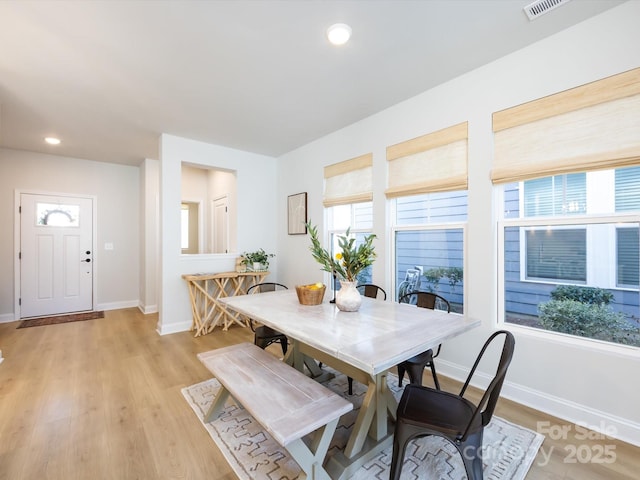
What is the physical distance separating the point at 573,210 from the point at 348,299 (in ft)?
5.61

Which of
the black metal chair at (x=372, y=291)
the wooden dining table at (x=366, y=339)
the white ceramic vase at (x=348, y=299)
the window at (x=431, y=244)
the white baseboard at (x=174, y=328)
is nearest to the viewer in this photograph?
the wooden dining table at (x=366, y=339)

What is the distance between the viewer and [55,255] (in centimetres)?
481

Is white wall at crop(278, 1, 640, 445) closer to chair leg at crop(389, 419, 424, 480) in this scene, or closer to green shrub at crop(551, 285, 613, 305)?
green shrub at crop(551, 285, 613, 305)

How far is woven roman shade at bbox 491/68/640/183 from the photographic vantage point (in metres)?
1.81

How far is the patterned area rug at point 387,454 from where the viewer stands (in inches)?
61.4

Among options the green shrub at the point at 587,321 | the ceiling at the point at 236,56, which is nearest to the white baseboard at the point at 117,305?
the ceiling at the point at 236,56

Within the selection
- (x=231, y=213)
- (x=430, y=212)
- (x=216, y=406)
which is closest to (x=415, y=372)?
(x=216, y=406)

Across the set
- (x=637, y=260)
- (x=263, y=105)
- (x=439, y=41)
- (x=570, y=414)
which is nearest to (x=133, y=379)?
(x=263, y=105)

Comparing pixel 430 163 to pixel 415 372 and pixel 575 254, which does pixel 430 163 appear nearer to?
pixel 575 254

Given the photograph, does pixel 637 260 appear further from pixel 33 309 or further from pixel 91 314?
pixel 33 309

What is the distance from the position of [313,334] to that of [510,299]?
1.79 meters

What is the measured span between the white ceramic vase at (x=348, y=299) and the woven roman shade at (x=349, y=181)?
162 centimetres

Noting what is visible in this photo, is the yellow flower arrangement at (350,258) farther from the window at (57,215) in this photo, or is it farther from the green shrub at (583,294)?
the window at (57,215)

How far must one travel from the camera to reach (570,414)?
Result: 6.59ft
